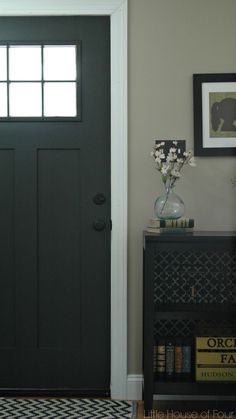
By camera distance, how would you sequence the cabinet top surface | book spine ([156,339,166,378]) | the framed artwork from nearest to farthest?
the cabinet top surface → book spine ([156,339,166,378]) → the framed artwork

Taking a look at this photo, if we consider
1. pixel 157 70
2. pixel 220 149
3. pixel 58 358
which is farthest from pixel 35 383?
pixel 157 70

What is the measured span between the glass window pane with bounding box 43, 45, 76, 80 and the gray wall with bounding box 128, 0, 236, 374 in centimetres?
34

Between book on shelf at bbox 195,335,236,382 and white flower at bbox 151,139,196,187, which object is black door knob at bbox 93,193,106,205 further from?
book on shelf at bbox 195,335,236,382

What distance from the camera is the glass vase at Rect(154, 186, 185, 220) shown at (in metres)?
2.72

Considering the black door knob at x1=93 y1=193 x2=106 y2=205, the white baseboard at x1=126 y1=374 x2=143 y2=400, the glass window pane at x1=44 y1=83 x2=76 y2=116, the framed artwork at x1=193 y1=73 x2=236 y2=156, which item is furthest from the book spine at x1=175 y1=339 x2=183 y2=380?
the glass window pane at x1=44 y1=83 x2=76 y2=116

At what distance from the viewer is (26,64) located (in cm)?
300

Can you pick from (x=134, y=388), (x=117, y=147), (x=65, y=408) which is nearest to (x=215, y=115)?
(x=117, y=147)

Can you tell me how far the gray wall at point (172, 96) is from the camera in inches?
115

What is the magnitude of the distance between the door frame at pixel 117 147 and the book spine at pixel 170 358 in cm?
32

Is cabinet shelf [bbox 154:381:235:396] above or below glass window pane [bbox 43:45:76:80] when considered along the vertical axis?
below

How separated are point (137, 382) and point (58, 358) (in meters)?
0.45

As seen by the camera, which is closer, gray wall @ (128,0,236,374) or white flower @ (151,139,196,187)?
white flower @ (151,139,196,187)

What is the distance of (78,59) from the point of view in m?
2.99

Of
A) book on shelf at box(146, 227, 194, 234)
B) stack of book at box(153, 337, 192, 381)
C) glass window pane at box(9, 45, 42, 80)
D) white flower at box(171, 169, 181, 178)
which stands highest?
glass window pane at box(9, 45, 42, 80)
